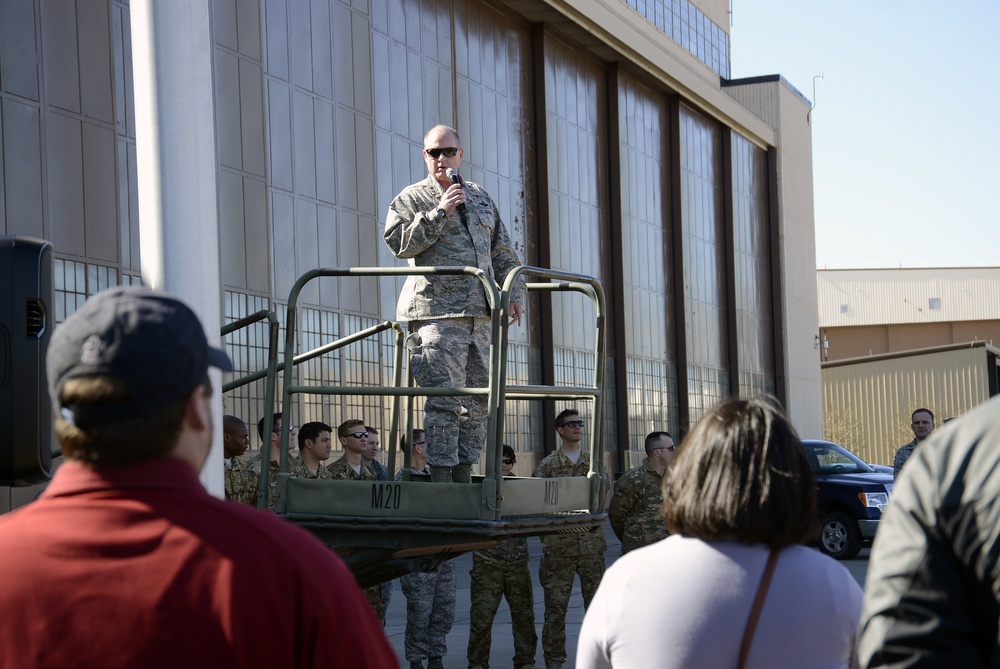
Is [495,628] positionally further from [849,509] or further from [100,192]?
[849,509]

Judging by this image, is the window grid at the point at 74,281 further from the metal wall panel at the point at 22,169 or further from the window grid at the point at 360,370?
the window grid at the point at 360,370

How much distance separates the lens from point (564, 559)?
34.9 ft

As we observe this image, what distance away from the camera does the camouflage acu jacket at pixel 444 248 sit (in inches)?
255

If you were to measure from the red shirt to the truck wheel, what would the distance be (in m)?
17.0

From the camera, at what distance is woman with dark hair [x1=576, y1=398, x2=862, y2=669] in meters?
2.66

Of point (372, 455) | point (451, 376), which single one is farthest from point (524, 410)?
point (451, 376)

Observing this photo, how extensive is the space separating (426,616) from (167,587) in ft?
27.2

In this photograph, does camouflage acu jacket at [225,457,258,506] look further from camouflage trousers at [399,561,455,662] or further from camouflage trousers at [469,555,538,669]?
camouflage trousers at [469,555,538,669]

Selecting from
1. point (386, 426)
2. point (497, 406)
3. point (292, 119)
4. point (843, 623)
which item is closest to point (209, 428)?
point (843, 623)

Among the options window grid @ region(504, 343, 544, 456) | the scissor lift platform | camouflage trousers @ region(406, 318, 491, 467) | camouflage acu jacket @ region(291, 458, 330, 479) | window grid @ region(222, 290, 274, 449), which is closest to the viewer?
the scissor lift platform

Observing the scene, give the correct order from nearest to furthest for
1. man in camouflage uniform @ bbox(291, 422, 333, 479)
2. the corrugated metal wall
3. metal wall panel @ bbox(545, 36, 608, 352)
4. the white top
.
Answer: the white top < man in camouflage uniform @ bbox(291, 422, 333, 479) < metal wall panel @ bbox(545, 36, 608, 352) < the corrugated metal wall

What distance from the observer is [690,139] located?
34562mm

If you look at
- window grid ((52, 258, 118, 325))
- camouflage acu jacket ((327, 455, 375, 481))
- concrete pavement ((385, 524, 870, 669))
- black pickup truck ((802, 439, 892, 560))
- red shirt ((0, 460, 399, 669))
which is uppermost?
window grid ((52, 258, 118, 325))

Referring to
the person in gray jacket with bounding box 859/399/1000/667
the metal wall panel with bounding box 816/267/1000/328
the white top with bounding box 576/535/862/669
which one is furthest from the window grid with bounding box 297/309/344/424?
the metal wall panel with bounding box 816/267/1000/328
